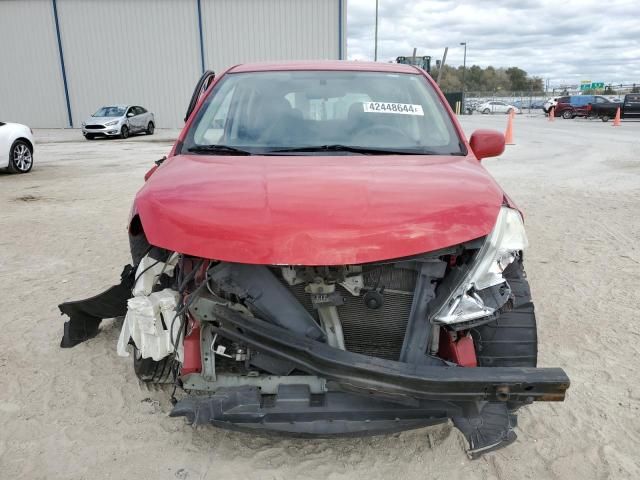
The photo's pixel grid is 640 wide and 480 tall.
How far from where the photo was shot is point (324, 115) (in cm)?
316

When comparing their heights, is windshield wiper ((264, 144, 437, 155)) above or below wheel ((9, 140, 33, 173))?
above

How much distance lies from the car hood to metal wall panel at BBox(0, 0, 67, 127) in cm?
2859

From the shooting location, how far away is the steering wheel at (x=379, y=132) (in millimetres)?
3012

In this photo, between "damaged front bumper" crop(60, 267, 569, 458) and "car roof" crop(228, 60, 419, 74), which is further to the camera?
"car roof" crop(228, 60, 419, 74)

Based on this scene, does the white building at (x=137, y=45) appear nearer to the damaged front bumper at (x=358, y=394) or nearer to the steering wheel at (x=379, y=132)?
the steering wheel at (x=379, y=132)

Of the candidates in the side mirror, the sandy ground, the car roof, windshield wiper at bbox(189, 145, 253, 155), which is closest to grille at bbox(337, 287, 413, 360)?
the sandy ground

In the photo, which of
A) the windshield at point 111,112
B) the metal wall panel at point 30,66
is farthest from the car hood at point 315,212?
the metal wall panel at point 30,66

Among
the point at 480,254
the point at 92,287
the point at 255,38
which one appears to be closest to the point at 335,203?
the point at 480,254

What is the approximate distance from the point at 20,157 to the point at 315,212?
36.0ft

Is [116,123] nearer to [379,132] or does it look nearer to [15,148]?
[15,148]

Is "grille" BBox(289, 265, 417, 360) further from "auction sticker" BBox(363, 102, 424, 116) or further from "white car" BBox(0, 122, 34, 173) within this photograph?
"white car" BBox(0, 122, 34, 173)

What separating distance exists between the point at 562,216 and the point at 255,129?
5.23 meters

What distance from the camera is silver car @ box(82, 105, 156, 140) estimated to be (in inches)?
819

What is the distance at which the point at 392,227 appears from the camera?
195 cm
